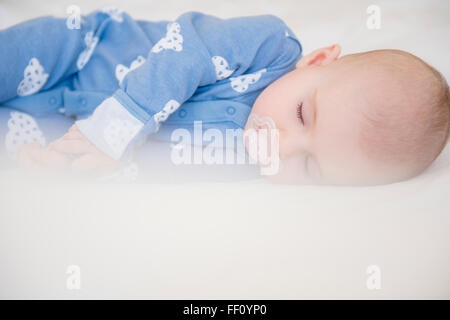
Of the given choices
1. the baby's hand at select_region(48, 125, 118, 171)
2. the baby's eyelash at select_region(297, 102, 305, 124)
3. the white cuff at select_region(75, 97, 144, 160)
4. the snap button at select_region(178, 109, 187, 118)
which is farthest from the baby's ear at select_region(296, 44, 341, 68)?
the baby's hand at select_region(48, 125, 118, 171)

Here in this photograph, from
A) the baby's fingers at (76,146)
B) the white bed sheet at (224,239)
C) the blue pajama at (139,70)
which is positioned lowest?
the white bed sheet at (224,239)

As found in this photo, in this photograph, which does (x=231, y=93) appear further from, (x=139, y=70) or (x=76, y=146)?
(x=76, y=146)

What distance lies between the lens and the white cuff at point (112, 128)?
3.27 feet

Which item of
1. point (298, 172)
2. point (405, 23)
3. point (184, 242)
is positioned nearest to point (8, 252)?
point (184, 242)

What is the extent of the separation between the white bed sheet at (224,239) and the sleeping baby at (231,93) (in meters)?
0.10

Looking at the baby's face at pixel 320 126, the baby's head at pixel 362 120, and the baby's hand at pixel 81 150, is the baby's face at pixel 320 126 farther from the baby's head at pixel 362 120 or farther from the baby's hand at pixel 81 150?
the baby's hand at pixel 81 150

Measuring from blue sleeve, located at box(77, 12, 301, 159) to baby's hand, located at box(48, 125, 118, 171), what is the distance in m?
0.02

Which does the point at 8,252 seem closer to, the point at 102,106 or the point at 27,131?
the point at 102,106

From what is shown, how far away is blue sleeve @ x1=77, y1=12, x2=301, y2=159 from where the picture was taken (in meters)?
1.00

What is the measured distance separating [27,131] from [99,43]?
0.36 m

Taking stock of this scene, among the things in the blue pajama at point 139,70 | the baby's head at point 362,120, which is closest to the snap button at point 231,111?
the blue pajama at point 139,70
